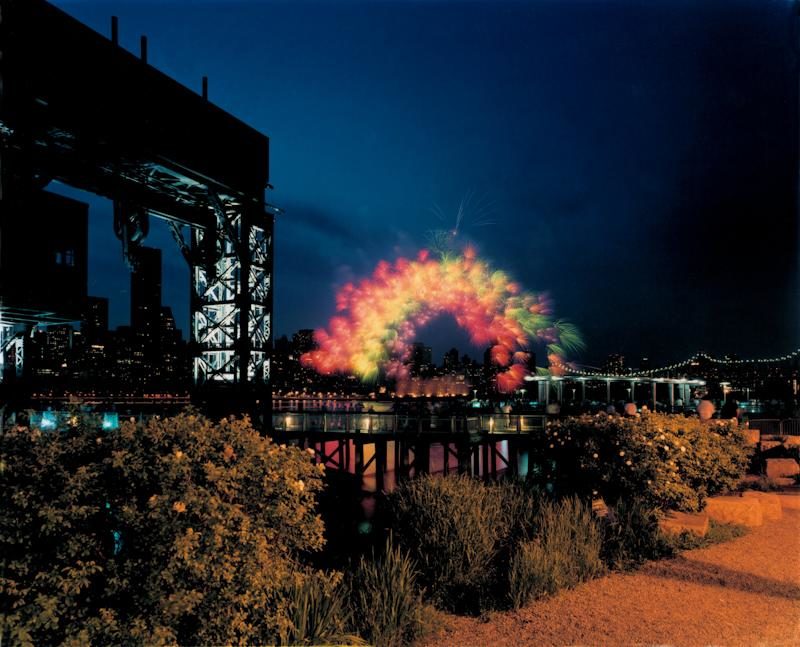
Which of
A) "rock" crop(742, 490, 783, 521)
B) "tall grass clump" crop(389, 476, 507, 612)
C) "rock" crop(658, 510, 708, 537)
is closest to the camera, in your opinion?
"tall grass clump" crop(389, 476, 507, 612)

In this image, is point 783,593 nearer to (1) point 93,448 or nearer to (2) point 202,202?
(1) point 93,448

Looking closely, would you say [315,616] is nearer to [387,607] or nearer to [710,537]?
[387,607]

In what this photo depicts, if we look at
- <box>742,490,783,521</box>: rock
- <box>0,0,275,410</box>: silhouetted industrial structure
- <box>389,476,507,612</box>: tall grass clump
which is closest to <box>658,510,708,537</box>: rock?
<box>742,490,783,521</box>: rock

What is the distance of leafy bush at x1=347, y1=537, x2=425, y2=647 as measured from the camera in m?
5.85

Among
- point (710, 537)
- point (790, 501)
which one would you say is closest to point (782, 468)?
point (790, 501)

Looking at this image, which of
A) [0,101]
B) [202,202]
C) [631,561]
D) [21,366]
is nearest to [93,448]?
[631,561]

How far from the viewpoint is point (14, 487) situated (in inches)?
174

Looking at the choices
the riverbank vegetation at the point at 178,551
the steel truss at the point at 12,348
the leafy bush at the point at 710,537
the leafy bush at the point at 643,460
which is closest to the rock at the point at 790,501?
the leafy bush at the point at 643,460

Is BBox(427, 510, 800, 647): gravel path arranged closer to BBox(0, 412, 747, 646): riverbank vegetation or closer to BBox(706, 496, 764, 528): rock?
BBox(0, 412, 747, 646): riverbank vegetation

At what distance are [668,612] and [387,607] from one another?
280 centimetres

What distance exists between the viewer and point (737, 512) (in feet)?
34.1

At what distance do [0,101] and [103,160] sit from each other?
3.76 meters

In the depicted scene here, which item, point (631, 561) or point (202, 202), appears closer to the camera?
point (631, 561)

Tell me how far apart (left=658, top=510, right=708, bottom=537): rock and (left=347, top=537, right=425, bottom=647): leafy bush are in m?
4.25
